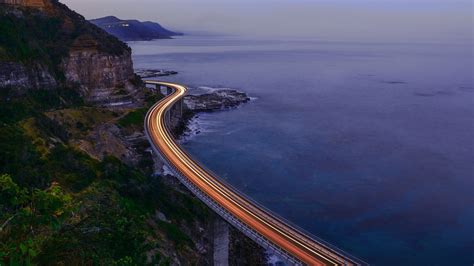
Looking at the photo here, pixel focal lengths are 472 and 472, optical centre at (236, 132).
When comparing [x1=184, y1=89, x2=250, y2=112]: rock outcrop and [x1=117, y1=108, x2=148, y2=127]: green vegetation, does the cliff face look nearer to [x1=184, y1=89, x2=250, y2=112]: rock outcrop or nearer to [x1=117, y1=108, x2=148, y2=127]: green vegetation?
[x1=117, y1=108, x2=148, y2=127]: green vegetation

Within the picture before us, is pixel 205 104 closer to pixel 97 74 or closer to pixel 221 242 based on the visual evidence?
pixel 97 74

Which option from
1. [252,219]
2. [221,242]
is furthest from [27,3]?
[252,219]

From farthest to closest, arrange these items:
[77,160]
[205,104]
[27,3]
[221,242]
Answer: [205,104]
[27,3]
[77,160]
[221,242]

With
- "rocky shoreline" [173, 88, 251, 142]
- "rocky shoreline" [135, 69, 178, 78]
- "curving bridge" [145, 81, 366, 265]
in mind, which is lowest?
"rocky shoreline" [173, 88, 251, 142]

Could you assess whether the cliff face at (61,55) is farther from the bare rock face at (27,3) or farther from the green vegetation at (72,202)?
the green vegetation at (72,202)

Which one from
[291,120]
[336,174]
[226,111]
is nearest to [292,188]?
[336,174]

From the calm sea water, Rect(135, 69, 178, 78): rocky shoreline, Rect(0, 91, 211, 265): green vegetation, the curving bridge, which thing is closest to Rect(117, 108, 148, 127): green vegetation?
Rect(0, 91, 211, 265): green vegetation
